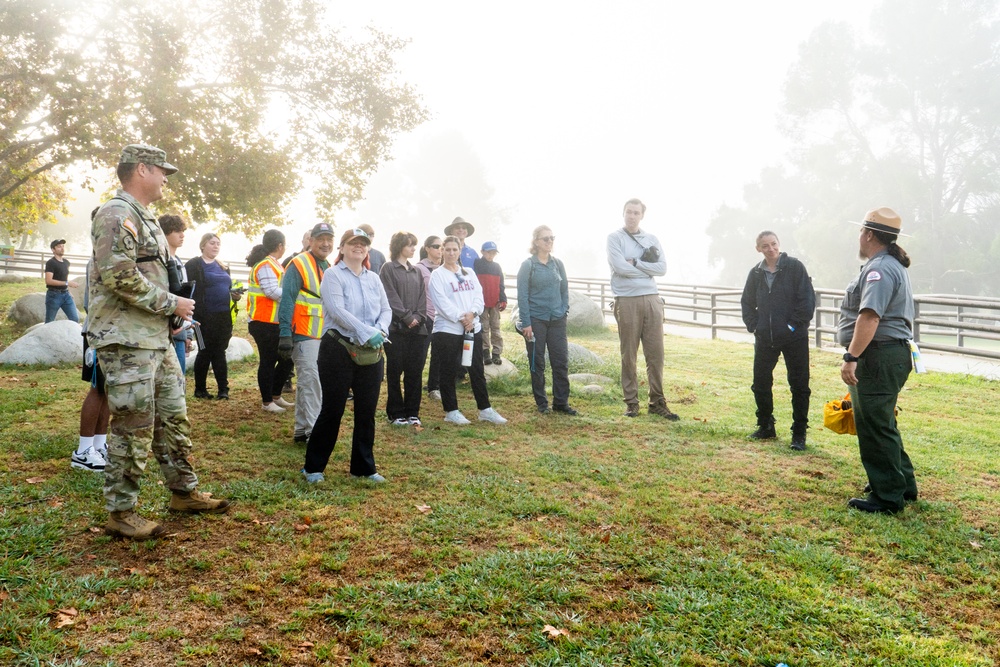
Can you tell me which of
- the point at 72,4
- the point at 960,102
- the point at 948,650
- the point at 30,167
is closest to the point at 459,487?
the point at 948,650

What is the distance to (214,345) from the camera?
7516 millimetres

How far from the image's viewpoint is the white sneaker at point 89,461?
4914 millimetres

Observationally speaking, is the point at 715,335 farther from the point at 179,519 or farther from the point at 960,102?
the point at 960,102

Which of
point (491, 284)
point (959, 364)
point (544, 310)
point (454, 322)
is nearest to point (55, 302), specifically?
point (491, 284)

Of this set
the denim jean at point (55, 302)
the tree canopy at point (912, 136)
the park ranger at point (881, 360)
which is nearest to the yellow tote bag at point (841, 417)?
the park ranger at point (881, 360)

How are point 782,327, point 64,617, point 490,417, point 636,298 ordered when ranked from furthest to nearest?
point 636,298 → point 490,417 → point 782,327 → point 64,617

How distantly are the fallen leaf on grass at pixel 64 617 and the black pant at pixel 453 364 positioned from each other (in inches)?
174

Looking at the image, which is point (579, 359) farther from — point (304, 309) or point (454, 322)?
point (304, 309)

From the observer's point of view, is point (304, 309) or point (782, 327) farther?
point (782, 327)

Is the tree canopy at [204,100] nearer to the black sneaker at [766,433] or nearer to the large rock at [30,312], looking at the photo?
the large rock at [30,312]

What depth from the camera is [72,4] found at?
11.4 metres

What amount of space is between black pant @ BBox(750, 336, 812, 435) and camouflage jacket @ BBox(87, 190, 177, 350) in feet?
16.9

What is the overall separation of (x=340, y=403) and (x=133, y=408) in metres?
1.48

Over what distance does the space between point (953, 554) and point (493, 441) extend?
150 inches
